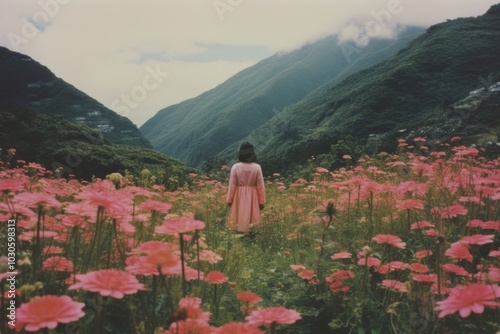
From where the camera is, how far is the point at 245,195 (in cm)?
588

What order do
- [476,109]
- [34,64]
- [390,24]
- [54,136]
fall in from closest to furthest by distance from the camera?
[54,136] < [476,109] < [34,64] < [390,24]

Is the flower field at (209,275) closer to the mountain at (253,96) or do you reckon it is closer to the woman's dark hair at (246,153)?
the woman's dark hair at (246,153)

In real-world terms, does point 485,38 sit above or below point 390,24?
below

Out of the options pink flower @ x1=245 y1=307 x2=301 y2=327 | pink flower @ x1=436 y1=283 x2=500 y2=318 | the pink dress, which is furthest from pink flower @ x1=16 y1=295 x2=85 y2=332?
the pink dress

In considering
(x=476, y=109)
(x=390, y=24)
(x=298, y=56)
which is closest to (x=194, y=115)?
(x=298, y=56)

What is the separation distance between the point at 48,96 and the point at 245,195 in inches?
1679

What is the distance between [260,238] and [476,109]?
15.0 metres

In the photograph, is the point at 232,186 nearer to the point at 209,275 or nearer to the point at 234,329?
the point at 209,275

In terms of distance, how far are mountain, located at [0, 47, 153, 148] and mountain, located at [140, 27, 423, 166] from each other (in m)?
45.1

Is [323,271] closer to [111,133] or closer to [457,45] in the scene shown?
[111,133]

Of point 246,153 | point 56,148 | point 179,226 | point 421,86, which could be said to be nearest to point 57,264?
point 179,226

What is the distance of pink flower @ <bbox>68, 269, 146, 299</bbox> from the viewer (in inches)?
39.9

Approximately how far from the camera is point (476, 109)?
1622 centimetres

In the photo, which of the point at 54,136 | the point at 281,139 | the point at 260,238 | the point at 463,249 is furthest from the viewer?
the point at 281,139
